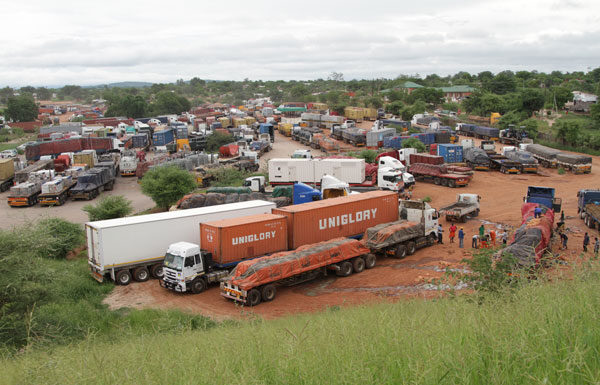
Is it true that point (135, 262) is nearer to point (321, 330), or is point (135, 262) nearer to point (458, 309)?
point (321, 330)

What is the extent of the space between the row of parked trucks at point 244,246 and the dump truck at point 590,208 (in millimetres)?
10519

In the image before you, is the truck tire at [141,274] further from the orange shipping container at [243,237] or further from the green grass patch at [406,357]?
the green grass patch at [406,357]

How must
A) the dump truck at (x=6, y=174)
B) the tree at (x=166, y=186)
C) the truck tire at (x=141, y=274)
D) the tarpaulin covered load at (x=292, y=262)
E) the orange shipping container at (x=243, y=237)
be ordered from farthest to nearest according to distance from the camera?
the dump truck at (x=6, y=174) < the tree at (x=166, y=186) < the truck tire at (x=141, y=274) < the orange shipping container at (x=243, y=237) < the tarpaulin covered load at (x=292, y=262)

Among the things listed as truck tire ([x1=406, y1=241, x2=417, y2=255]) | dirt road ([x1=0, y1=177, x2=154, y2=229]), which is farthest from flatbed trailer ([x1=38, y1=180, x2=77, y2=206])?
truck tire ([x1=406, y1=241, x2=417, y2=255])

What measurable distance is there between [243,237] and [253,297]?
315 cm

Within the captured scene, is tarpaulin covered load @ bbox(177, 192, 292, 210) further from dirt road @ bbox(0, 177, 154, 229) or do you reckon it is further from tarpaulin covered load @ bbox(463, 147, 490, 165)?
tarpaulin covered load @ bbox(463, 147, 490, 165)

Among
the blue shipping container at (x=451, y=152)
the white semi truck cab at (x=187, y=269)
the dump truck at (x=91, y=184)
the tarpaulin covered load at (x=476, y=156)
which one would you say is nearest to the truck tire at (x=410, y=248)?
the white semi truck cab at (x=187, y=269)

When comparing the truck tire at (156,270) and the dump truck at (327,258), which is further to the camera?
the truck tire at (156,270)

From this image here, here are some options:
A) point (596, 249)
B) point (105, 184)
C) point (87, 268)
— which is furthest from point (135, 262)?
point (105, 184)

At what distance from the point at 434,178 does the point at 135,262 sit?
28.2m

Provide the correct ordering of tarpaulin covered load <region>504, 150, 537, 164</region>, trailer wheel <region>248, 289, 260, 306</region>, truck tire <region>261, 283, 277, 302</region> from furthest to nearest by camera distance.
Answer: tarpaulin covered load <region>504, 150, 537, 164</region> < truck tire <region>261, 283, 277, 302</region> < trailer wheel <region>248, 289, 260, 306</region>

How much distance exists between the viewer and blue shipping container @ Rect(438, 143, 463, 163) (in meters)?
47.3

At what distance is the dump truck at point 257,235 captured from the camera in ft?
63.0

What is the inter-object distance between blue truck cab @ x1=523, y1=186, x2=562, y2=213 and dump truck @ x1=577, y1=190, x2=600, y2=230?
162 centimetres
